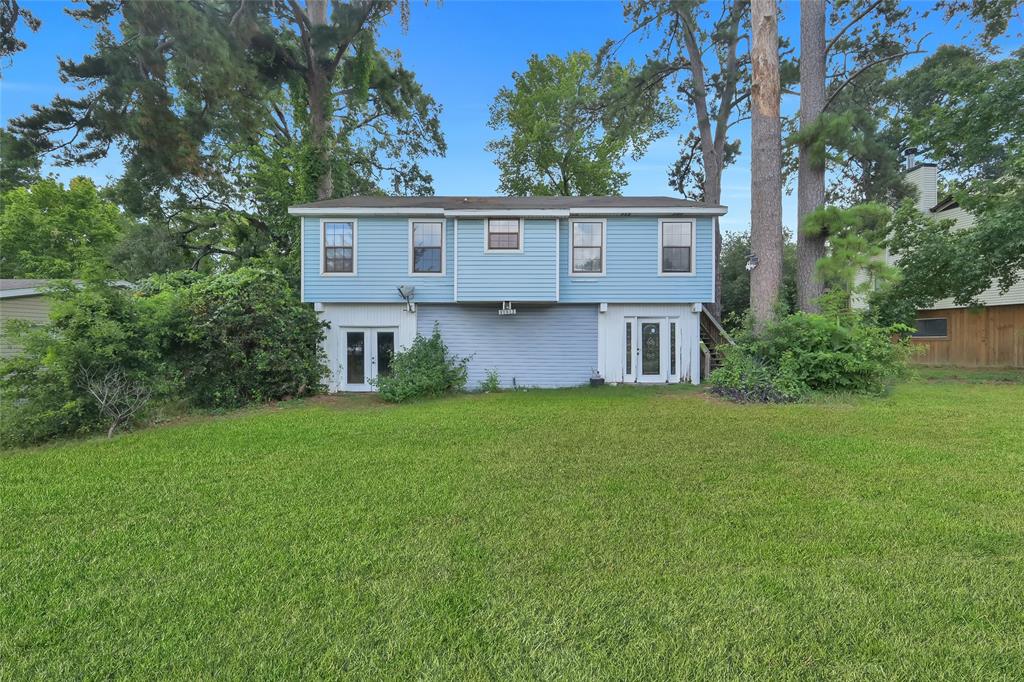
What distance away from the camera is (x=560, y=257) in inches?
443

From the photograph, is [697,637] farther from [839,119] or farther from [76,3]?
[76,3]

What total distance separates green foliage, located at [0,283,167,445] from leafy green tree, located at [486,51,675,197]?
16364 mm

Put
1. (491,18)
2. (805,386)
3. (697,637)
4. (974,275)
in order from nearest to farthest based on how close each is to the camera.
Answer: (697,637) → (805,386) → (974,275) → (491,18)

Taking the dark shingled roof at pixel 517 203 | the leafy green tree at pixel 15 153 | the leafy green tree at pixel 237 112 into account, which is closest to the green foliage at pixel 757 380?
the dark shingled roof at pixel 517 203

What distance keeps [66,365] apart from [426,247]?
7.05m

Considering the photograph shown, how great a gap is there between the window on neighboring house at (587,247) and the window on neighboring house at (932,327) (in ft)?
50.2

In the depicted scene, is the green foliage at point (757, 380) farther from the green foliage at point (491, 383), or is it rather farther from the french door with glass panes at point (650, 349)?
the green foliage at point (491, 383)

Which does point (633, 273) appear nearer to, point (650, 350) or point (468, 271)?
point (650, 350)

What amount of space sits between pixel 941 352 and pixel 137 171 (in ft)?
100

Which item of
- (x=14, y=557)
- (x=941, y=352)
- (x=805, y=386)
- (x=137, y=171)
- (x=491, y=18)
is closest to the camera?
(x=14, y=557)

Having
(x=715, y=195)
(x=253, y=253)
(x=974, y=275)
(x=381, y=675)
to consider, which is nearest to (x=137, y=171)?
(x=253, y=253)

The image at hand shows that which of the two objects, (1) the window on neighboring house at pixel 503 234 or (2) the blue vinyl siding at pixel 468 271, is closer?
(1) the window on neighboring house at pixel 503 234

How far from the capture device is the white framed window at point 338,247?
11.2 m

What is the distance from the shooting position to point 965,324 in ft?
56.0
